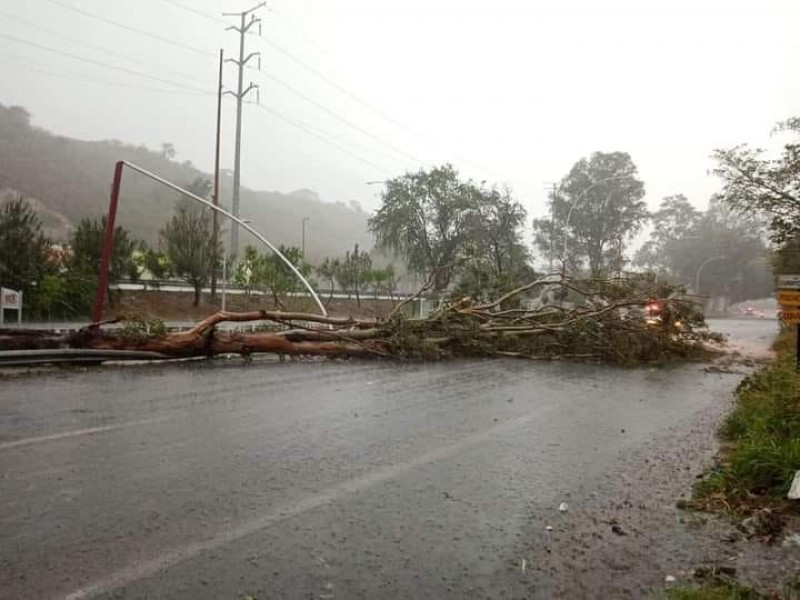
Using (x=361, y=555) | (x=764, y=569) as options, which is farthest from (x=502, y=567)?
(x=764, y=569)

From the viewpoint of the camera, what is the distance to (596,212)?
2211 inches

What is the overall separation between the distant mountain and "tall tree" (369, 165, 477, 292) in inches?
1454

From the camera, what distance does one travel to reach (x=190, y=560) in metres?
3.37

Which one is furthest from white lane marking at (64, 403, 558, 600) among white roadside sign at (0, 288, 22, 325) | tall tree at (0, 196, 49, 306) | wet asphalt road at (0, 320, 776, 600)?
tall tree at (0, 196, 49, 306)

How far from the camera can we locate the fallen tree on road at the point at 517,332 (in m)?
13.9

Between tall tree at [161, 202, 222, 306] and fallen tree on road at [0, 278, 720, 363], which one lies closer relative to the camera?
fallen tree on road at [0, 278, 720, 363]

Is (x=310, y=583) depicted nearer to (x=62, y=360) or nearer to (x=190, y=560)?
A: (x=190, y=560)

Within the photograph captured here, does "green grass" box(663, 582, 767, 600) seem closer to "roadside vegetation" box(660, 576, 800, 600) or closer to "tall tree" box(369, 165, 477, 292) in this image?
"roadside vegetation" box(660, 576, 800, 600)

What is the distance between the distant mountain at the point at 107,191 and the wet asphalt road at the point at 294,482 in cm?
6259

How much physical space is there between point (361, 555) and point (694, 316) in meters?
14.1

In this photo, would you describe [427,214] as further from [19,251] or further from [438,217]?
[19,251]

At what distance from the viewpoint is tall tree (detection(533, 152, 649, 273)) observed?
56188 mm

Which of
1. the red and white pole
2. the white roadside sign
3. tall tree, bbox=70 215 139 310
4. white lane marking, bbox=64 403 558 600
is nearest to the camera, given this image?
white lane marking, bbox=64 403 558 600

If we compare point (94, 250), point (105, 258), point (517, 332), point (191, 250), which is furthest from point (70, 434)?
point (191, 250)
